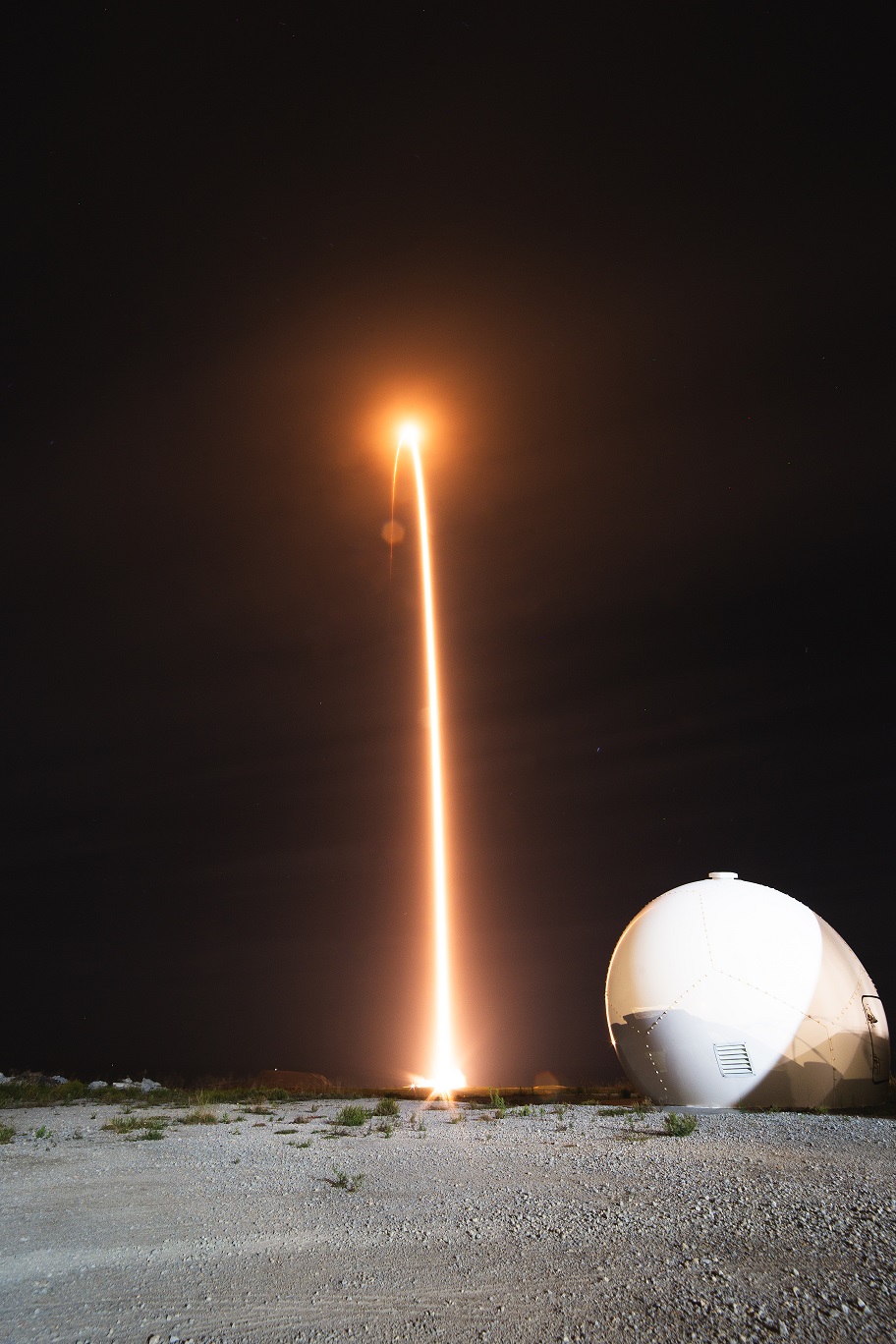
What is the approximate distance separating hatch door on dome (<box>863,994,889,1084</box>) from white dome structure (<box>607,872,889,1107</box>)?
0.07ft

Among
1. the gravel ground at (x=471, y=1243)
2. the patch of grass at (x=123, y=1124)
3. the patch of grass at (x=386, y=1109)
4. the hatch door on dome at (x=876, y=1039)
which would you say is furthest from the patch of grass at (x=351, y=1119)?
the hatch door on dome at (x=876, y=1039)

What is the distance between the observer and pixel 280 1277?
5031 millimetres

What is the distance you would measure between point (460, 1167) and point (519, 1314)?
15.2ft

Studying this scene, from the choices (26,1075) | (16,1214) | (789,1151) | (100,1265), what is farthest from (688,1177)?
(26,1075)

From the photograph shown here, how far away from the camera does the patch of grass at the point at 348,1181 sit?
25.2 feet

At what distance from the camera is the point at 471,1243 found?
5.61 m

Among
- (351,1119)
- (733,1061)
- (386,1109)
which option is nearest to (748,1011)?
(733,1061)

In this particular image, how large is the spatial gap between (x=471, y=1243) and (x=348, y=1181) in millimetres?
2944

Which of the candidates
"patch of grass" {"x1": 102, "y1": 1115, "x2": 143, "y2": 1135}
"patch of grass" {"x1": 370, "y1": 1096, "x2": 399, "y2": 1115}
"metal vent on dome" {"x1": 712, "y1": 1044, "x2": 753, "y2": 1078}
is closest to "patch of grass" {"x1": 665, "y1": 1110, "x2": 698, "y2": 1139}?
"metal vent on dome" {"x1": 712, "y1": 1044, "x2": 753, "y2": 1078}

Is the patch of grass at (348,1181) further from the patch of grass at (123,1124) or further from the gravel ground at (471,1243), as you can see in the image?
the patch of grass at (123,1124)

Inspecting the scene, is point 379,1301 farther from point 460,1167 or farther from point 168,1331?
point 460,1167

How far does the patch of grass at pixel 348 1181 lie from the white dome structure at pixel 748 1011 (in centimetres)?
716

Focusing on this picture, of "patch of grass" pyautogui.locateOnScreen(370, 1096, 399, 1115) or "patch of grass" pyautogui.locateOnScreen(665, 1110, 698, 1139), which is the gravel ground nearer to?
"patch of grass" pyautogui.locateOnScreen(665, 1110, 698, 1139)

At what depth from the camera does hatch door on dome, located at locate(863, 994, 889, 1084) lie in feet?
46.1
